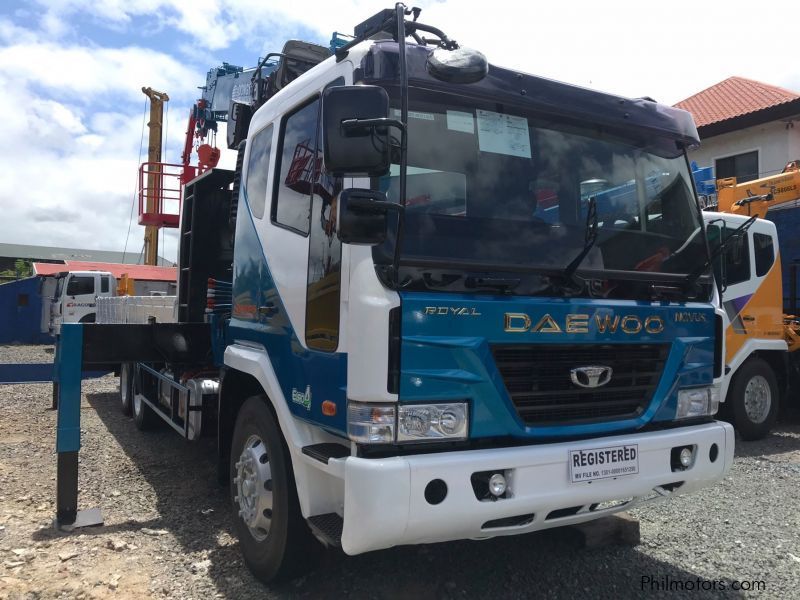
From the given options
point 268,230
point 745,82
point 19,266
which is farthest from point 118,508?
point 19,266

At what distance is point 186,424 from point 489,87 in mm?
3369

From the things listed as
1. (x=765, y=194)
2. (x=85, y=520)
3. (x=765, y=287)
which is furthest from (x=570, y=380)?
(x=765, y=194)

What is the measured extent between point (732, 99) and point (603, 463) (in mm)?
17483

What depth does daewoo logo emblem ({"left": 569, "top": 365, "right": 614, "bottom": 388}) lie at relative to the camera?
9.88ft

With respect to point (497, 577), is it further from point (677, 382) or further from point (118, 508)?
point (118, 508)

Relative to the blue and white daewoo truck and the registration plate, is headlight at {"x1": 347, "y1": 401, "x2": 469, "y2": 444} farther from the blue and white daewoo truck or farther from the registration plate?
the registration plate

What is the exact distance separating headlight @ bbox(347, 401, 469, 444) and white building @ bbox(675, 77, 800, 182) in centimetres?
1317

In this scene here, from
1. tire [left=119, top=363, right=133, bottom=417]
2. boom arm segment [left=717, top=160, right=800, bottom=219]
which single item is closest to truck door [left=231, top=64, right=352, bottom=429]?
tire [left=119, top=363, right=133, bottom=417]

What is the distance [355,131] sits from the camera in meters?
2.57

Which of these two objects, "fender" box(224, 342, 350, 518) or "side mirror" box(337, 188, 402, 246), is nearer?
"side mirror" box(337, 188, 402, 246)

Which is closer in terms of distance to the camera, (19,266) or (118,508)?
(118,508)

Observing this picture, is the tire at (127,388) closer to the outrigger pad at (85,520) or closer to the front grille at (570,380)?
the outrigger pad at (85,520)

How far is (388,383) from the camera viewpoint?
8.53 ft

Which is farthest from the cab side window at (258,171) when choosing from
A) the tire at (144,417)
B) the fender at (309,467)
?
the tire at (144,417)
